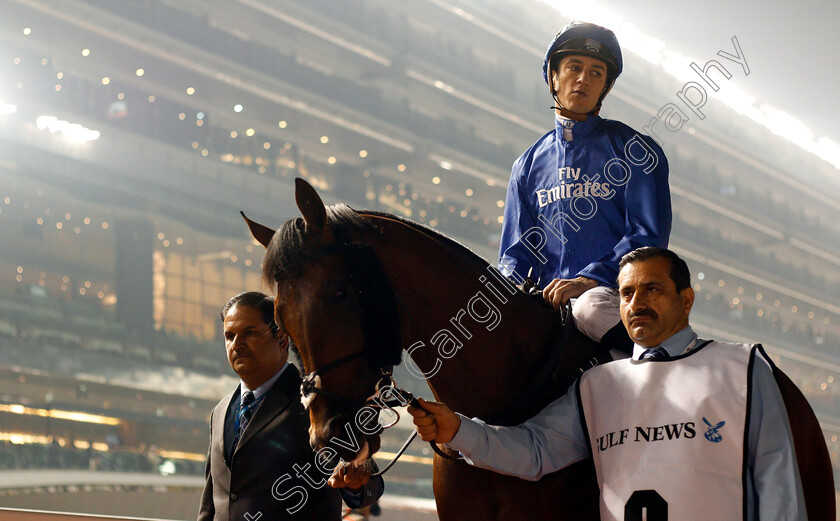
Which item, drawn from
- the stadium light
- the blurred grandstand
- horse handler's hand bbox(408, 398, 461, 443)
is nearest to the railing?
horse handler's hand bbox(408, 398, 461, 443)

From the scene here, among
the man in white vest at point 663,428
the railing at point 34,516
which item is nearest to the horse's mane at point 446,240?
the man in white vest at point 663,428

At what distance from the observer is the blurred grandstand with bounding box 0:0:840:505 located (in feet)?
41.6

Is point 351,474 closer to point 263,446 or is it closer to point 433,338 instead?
point 433,338

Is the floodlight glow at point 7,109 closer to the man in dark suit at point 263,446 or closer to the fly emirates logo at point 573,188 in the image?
the man in dark suit at point 263,446

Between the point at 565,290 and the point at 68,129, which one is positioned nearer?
the point at 565,290

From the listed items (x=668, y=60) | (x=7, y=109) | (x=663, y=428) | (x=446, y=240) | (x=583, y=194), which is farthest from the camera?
(x=668, y=60)

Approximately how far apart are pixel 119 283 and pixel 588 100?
13.4m

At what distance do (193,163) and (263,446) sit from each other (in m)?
13.9

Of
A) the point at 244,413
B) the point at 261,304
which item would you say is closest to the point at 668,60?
the point at 261,304

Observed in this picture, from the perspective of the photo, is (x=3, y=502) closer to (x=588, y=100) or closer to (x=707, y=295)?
(x=588, y=100)

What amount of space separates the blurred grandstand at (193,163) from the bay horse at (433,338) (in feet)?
34.9

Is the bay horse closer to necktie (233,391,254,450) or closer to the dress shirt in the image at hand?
the dress shirt

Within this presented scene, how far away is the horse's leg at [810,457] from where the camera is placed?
1368 mm

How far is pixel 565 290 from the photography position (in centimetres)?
170
